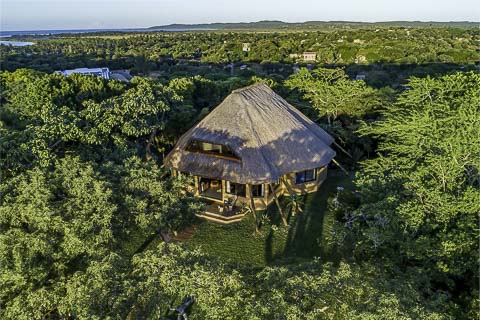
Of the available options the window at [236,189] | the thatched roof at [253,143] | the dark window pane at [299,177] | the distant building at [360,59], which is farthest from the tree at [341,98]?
the distant building at [360,59]

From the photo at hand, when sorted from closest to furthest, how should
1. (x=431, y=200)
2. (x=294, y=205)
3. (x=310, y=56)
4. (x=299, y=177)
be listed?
(x=431, y=200) → (x=294, y=205) → (x=299, y=177) → (x=310, y=56)

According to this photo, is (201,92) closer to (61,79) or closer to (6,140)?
(61,79)

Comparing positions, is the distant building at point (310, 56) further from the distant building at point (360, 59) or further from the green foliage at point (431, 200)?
the green foliage at point (431, 200)

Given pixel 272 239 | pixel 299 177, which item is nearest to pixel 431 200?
pixel 272 239

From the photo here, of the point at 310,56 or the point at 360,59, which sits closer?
the point at 360,59

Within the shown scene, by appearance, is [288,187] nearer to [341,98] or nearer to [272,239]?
[272,239]

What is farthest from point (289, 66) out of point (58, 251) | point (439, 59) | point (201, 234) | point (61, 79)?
point (58, 251)

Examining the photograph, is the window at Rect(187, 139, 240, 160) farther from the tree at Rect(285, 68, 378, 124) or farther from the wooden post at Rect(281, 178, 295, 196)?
the tree at Rect(285, 68, 378, 124)

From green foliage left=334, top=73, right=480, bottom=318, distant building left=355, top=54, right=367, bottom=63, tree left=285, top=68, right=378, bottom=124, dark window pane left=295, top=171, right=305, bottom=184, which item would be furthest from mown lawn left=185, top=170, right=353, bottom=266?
distant building left=355, top=54, right=367, bottom=63
